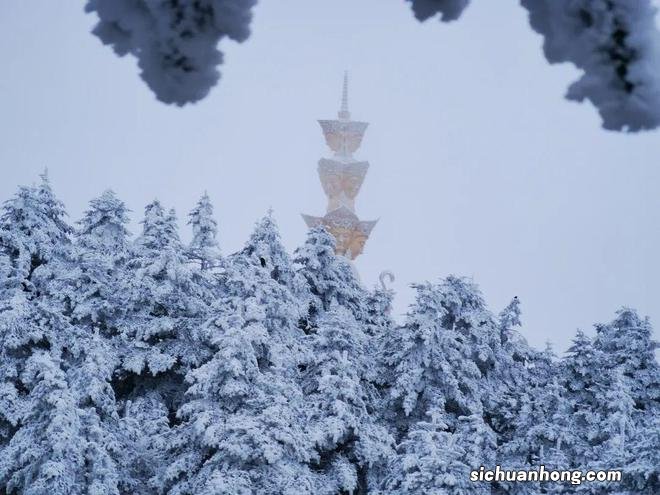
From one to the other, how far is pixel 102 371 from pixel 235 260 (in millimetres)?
6938

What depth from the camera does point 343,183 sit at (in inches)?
3334

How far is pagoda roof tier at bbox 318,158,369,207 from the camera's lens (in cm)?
8375

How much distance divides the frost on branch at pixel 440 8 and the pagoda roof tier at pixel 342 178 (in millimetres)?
71736

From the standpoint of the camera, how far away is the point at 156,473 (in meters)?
30.7

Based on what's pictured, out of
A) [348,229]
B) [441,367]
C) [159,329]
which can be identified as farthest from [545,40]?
[348,229]

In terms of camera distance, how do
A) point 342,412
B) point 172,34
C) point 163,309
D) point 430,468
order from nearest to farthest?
1. point 172,34
2. point 430,468
3. point 342,412
4. point 163,309

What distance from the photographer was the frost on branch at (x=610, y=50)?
10961mm

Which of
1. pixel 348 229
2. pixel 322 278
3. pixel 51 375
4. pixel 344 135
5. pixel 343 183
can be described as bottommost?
pixel 51 375

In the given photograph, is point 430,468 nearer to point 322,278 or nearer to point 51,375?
point 51,375

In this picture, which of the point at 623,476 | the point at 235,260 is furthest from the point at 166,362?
the point at 623,476

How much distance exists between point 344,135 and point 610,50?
251 feet

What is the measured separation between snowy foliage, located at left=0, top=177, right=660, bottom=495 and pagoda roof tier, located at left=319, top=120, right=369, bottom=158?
4270 cm

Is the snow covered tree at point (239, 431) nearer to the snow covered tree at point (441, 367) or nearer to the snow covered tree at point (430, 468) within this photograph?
the snow covered tree at point (430, 468)

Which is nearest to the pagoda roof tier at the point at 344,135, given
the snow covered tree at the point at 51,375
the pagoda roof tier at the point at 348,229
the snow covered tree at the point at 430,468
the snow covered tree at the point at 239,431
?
the pagoda roof tier at the point at 348,229
